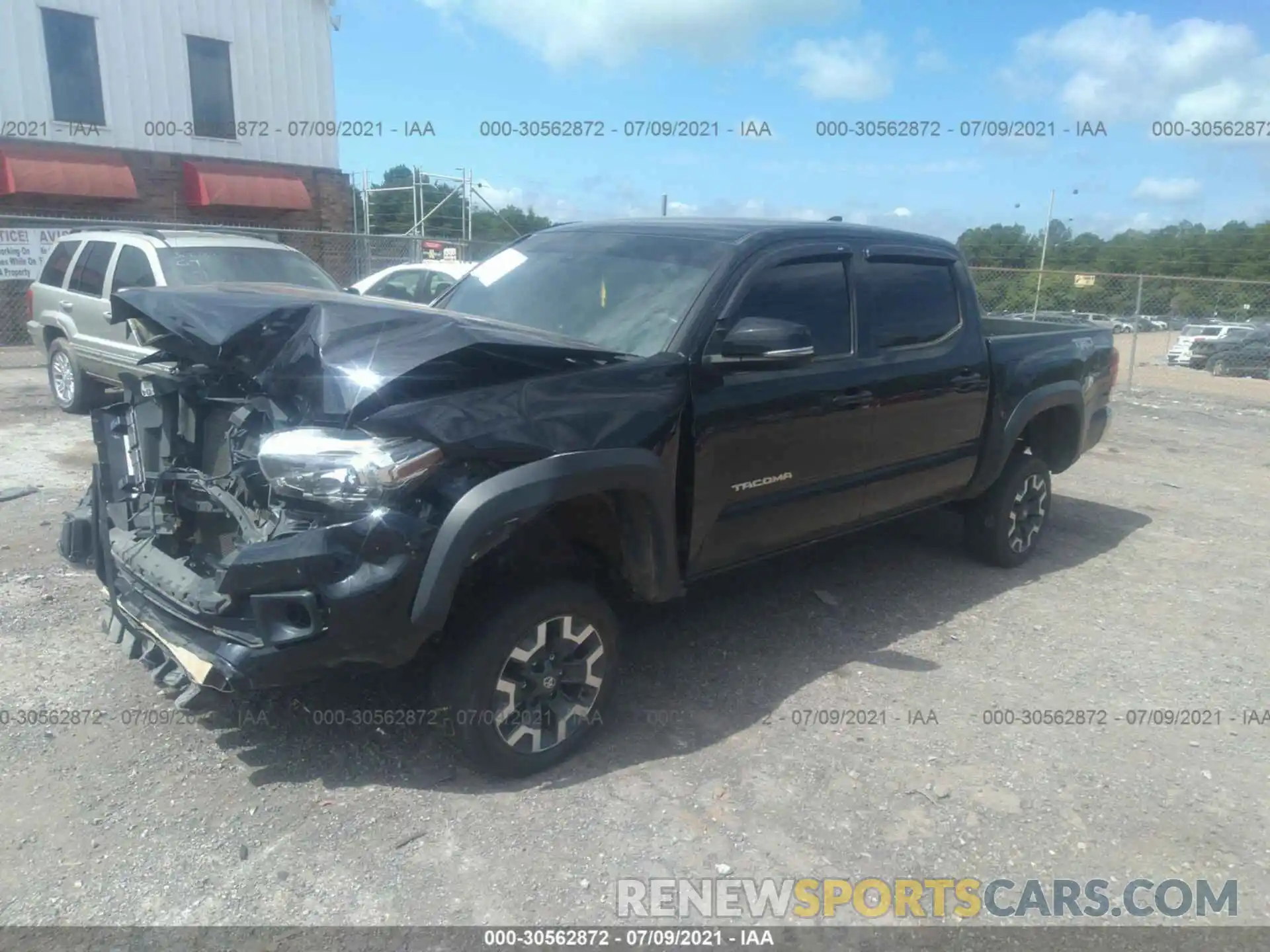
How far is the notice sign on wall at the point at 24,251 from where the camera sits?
13562 millimetres

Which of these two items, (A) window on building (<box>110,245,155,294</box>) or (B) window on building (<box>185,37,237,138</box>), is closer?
(A) window on building (<box>110,245,155,294</box>)

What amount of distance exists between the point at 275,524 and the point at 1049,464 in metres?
5.17

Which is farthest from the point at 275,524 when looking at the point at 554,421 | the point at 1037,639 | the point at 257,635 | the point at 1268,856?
the point at 1037,639

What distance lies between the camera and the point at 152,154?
1866 centimetres

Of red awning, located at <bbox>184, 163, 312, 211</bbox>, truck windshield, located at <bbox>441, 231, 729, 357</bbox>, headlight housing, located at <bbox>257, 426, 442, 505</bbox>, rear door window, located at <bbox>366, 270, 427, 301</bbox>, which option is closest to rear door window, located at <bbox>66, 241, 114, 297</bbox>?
rear door window, located at <bbox>366, 270, 427, 301</bbox>

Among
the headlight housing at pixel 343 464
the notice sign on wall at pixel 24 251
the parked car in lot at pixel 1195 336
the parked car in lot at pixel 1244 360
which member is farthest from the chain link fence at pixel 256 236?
the parked car in lot at pixel 1195 336

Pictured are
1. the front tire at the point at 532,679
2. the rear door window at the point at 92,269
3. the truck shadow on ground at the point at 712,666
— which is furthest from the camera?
the rear door window at the point at 92,269

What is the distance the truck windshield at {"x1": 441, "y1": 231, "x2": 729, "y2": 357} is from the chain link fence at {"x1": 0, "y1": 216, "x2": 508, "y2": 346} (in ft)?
24.3

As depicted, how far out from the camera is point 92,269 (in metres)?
9.34

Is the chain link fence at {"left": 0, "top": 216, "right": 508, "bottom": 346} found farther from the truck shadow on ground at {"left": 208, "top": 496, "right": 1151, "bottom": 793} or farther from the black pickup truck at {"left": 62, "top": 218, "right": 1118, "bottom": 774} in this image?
the black pickup truck at {"left": 62, "top": 218, "right": 1118, "bottom": 774}

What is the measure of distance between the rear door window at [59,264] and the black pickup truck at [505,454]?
6.85 metres

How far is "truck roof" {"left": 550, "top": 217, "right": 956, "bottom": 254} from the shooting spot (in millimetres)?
4289

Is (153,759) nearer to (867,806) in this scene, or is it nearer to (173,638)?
(173,638)

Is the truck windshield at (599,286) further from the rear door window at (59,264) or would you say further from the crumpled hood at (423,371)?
the rear door window at (59,264)
